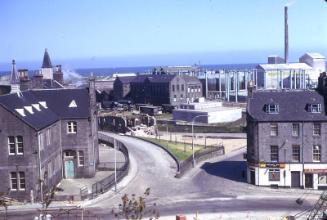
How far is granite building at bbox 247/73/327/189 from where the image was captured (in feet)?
161

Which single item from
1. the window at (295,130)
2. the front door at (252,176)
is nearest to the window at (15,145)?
the front door at (252,176)

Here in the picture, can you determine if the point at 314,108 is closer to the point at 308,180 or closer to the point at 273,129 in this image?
the point at 273,129

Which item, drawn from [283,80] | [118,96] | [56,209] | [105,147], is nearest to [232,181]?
[56,209]

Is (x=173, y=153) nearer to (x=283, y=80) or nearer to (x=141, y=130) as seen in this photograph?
(x=141, y=130)

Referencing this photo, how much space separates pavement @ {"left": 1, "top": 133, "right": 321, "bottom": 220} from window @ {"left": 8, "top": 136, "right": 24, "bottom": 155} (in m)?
5.23

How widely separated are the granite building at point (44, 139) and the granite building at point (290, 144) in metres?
17.3

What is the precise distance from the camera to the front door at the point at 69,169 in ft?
177

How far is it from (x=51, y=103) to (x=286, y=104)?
24.5 metres

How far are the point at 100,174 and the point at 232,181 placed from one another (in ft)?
47.1

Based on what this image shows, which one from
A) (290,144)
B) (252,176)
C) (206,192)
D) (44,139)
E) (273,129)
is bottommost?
(206,192)

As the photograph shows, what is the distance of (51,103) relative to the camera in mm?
55219

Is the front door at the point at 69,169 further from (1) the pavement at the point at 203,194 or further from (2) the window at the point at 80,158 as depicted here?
(1) the pavement at the point at 203,194

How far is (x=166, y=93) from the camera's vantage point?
13088 cm

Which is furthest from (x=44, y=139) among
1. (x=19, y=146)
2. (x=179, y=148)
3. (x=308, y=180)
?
(x=179, y=148)
